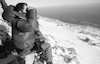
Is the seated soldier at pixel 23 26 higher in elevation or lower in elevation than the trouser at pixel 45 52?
higher

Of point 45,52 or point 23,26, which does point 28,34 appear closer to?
point 23,26

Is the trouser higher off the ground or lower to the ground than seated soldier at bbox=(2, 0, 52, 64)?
lower

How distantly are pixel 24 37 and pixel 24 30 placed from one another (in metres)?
0.27

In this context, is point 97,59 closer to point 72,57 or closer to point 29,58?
point 72,57

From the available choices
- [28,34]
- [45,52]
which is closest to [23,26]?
[28,34]

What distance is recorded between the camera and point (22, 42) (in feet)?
13.4

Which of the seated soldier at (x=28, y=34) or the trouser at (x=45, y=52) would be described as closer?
the seated soldier at (x=28, y=34)

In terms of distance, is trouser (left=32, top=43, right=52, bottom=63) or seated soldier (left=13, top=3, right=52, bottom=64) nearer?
seated soldier (left=13, top=3, right=52, bottom=64)

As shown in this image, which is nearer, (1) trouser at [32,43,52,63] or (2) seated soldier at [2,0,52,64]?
(2) seated soldier at [2,0,52,64]

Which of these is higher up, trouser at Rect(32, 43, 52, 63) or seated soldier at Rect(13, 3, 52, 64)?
seated soldier at Rect(13, 3, 52, 64)

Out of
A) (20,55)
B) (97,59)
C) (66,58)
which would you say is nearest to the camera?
(20,55)

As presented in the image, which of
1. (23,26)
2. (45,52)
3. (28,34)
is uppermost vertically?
(23,26)

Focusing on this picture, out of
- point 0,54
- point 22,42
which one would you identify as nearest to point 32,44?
point 22,42

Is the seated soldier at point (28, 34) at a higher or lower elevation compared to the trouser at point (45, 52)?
higher
